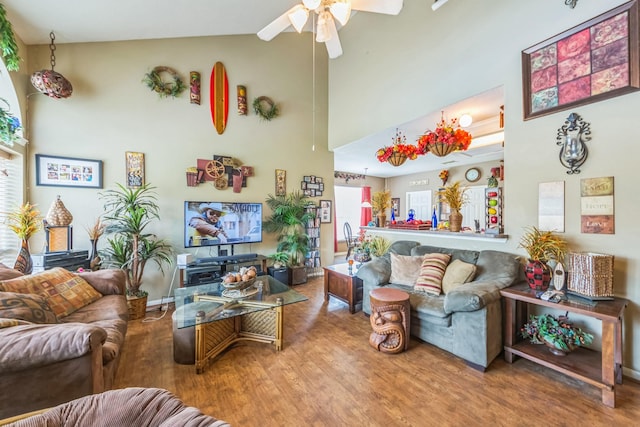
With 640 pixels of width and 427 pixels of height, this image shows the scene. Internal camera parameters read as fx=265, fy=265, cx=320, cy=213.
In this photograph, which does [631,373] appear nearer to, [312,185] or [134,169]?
[312,185]

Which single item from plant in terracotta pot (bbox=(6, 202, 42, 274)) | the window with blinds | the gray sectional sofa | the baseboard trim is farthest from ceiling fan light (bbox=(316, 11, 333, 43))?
the baseboard trim

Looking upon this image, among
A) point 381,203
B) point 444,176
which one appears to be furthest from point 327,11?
point 444,176

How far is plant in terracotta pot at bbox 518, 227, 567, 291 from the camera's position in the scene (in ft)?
7.14

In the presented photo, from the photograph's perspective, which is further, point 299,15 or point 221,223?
point 221,223

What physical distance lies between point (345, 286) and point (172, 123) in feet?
10.8

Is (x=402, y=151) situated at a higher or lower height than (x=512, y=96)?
lower

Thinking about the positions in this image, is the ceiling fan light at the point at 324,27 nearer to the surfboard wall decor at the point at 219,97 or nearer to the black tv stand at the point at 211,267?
the surfboard wall decor at the point at 219,97

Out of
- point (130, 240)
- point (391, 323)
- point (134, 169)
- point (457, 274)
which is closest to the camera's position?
point (391, 323)

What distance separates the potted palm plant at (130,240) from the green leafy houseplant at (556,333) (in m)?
4.00

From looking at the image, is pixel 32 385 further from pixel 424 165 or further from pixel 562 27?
pixel 424 165

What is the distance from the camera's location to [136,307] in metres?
3.14

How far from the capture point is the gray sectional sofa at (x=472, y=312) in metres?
2.10

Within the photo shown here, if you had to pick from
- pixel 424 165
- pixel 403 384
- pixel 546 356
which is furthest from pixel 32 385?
pixel 424 165

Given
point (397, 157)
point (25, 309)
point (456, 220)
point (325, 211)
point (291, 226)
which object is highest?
point (397, 157)
